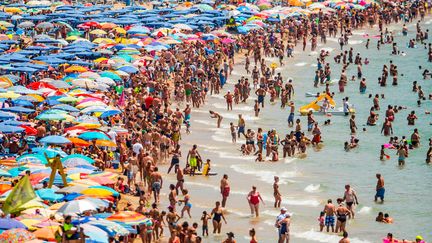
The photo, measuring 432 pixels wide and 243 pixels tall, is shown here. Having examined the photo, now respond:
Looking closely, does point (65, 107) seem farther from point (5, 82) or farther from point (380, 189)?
point (380, 189)

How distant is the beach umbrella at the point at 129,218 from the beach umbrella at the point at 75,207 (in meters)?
0.57

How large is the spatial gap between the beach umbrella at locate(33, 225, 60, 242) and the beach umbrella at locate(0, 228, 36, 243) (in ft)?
2.24

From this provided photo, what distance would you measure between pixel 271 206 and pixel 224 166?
15.7 feet

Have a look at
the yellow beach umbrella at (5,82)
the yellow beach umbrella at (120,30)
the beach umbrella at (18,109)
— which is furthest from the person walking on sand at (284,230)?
the yellow beach umbrella at (120,30)

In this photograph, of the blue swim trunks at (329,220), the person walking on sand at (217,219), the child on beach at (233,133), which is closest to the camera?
the person walking on sand at (217,219)

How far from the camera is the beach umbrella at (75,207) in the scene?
20.9 metres

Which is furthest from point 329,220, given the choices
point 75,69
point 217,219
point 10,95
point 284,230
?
point 75,69

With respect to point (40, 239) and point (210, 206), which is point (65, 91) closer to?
point (210, 206)

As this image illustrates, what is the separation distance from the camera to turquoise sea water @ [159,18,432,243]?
26078mm

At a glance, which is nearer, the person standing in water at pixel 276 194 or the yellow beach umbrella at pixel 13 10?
the person standing in water at pixel 276 194

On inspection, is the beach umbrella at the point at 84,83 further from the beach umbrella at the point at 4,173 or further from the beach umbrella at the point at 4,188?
the beach umbrella at the point at 4,188

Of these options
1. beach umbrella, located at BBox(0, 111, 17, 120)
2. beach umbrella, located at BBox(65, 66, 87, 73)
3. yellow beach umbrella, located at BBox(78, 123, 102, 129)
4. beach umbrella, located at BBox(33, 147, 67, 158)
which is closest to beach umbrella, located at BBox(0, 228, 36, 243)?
beach umbrella, located at BBox(33, 147, 67, 158)

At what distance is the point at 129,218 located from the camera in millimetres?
21750

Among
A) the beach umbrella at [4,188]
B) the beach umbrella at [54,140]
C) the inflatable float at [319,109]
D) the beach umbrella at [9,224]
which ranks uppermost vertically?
the beach umbrella at [9,224]
